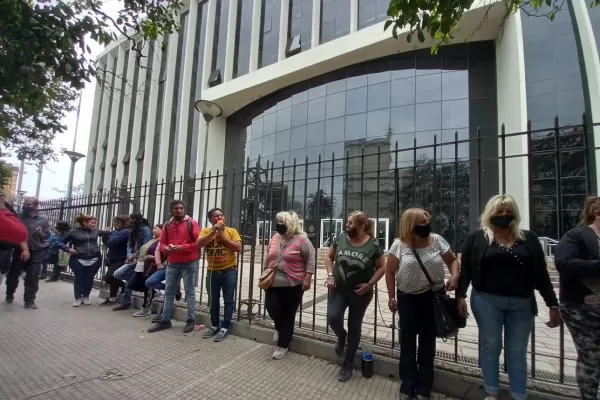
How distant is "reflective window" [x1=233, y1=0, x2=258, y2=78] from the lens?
22.2m

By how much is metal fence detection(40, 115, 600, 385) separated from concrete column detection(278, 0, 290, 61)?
6.96m

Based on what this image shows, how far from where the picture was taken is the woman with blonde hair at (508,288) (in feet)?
8.14

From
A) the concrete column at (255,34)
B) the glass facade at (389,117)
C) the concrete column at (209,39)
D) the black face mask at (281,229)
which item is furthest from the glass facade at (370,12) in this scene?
the black face mask at (281,229)

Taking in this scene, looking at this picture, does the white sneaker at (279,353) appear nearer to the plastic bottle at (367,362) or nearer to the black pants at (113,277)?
the plastic bottle at (367,362)

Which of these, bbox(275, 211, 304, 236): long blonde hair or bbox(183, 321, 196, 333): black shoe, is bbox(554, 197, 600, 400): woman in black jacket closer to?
bbox(275, 211, 304, 236): long blonde hair

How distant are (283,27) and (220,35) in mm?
6310

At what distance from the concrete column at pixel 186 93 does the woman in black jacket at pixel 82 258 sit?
18862mm

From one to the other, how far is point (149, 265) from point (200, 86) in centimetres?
2160

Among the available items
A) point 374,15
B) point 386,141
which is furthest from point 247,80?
point 386,141

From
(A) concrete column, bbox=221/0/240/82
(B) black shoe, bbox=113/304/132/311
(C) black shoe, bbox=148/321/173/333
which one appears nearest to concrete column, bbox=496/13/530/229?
(C) black shoe, bbox=148/321/173/333

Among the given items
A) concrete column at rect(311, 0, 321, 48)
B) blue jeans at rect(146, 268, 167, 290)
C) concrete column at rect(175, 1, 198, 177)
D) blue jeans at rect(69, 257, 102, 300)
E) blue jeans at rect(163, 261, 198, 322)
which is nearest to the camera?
blue jeans at rect(163, 261, 198, 322)

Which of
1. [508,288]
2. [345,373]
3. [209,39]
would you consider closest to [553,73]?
[508,288]

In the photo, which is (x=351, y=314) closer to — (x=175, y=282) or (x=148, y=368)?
(x=148, y=368)

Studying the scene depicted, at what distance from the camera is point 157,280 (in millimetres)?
5047
